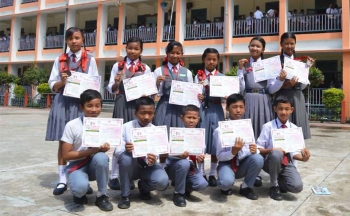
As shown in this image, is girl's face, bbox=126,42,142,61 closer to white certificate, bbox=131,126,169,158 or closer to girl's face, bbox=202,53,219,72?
girl's face, bbox=202,53,219,72

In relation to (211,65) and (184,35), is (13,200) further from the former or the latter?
(184,35)

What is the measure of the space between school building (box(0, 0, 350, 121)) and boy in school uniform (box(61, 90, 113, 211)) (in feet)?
38.6

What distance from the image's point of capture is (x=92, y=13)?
68.7 ft

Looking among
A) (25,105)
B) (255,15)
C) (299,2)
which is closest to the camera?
(255,15)

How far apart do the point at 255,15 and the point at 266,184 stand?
41.2ft

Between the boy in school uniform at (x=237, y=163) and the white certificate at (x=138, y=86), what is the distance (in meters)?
0.83

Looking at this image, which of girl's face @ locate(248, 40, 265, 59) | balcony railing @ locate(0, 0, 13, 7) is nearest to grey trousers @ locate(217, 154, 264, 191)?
girl's face @ locate(248, 40, 265, 59)

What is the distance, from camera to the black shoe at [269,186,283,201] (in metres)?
3.16

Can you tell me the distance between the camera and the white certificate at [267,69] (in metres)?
3.52

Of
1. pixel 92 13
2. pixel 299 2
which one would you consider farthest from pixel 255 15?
pixel 92 13

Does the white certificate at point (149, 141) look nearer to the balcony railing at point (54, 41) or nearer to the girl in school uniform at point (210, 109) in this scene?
the girl in school uniform at point (210, 109)

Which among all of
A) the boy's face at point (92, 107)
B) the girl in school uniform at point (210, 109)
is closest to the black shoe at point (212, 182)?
the girl in school uniform at point (210, 109)

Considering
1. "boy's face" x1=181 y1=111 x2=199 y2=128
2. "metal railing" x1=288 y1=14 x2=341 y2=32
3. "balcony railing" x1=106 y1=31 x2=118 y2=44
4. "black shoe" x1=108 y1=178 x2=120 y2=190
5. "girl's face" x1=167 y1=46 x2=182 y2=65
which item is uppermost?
"balcony railing" x1=106 y1=31 x2=118 y2=44

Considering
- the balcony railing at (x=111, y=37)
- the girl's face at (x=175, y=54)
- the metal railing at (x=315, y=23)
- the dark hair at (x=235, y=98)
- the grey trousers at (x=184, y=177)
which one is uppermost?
the balcony railing at (x=111, y=37)
